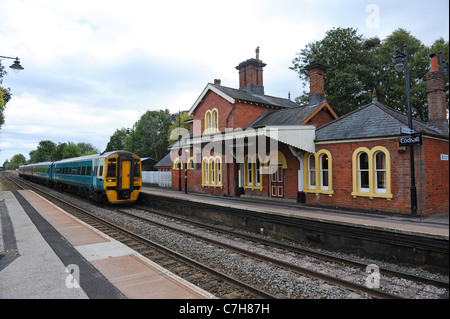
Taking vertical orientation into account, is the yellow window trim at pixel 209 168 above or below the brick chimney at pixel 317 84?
below

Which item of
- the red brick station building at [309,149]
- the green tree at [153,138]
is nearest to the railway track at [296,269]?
the red brick station building at [309,149]

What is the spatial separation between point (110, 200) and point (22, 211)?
4.08 meters

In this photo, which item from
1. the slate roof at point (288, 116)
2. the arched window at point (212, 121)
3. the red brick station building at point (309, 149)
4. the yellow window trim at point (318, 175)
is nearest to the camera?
the red brick station building at point (309, 149)

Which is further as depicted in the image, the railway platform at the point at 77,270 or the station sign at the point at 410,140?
the station sign at the point at 410,140

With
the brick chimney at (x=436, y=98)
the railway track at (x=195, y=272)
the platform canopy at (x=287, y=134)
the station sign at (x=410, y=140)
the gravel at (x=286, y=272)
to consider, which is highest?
the brick chimney at (x=436, y=98)

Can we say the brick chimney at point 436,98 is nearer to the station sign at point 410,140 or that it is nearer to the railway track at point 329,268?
the station sign at point 410,140

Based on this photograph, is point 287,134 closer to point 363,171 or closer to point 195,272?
point 363,171

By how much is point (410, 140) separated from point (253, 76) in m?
Result: 13.9

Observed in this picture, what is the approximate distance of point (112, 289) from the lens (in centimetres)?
505

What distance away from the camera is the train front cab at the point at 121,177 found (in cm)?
1561

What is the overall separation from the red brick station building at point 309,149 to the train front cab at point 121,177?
13.9 ft

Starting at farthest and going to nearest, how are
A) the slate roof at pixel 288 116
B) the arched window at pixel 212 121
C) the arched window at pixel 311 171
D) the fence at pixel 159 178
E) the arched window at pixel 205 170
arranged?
1. the fence at pixel 159 178
2. the arched window at pixel 205 170
3. the arched window at pixel 212 121
4. the slate roof at pixel 288 116
5. the arched window at pixel 311 171

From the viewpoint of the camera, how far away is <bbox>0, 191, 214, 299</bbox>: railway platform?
4.91 metres
